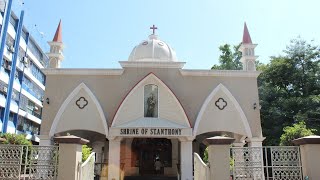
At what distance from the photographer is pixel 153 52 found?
18031 millimetres

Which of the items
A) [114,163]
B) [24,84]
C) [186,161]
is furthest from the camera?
[24,84]

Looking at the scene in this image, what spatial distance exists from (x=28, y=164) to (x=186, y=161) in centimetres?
861

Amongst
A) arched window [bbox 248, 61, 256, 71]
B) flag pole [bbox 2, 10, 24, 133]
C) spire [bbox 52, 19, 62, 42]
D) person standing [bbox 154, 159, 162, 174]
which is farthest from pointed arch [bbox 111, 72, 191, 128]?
flag pole [bbox 2, 10, 24, 133]

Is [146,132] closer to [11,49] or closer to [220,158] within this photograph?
[220,158]

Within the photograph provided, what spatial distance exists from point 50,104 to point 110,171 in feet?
14.0

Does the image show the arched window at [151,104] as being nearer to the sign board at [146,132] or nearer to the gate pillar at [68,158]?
the sign board at [146,132]

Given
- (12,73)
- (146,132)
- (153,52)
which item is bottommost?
(146,132)

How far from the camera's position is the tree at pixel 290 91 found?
71.7 ft

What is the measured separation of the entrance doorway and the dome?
4.70 metres

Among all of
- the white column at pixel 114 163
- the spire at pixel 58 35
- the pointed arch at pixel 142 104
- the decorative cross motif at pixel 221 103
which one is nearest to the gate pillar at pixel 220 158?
the pointed arch at pixel 142 104

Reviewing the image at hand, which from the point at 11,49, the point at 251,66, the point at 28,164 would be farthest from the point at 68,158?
the point at 11,49

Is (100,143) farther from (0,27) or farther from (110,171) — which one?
(0,27)

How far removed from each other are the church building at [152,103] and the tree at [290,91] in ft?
24.1

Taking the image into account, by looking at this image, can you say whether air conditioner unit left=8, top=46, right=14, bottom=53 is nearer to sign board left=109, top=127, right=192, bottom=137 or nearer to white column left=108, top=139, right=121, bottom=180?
white column left=108, top=139, right=121, bottom=180
